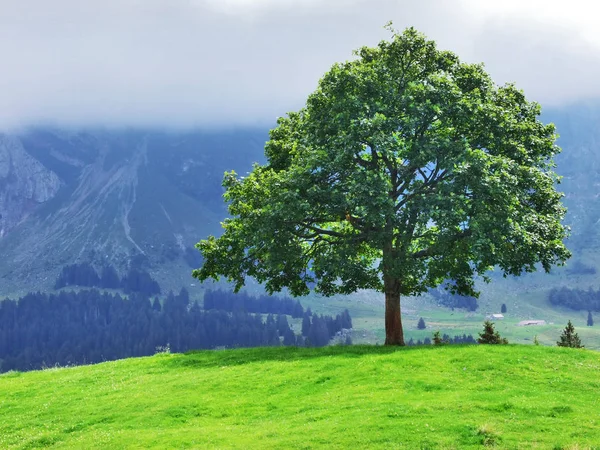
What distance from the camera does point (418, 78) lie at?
169 ft

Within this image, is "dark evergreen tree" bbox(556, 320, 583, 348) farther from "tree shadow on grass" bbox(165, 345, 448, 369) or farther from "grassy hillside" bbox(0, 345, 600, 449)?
"tree shadow on grass" bbox(165, 345, 448, 369)

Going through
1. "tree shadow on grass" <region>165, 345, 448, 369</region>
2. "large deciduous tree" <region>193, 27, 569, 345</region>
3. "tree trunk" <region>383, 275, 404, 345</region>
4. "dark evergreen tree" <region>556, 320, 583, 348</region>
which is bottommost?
"dark evergreen tree" <region>556, 320, 583, 348</region>

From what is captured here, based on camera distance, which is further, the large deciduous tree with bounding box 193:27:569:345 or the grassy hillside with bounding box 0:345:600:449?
the large deciduous tree with bounding box 193:27:569:345

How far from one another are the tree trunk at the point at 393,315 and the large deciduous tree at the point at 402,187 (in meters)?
0.09

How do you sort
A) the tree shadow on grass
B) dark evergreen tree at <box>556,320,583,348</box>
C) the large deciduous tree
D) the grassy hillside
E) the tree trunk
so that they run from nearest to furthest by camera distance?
1. the grassy hillside
2. the tree shadow on grass
3. the large deciduous tree
4. the tree trunk
5. dark evergreen tree at <box>556,320,583,348</box>

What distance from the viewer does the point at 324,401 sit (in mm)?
31281

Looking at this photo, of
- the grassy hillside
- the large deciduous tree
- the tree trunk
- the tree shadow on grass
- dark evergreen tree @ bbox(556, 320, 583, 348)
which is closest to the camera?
the grassy hillside

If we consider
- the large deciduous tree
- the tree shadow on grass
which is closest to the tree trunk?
the large deciduous tree

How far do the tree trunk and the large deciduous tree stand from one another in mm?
87

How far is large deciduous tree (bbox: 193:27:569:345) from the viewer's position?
44219 mm

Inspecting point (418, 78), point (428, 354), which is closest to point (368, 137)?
point (418, 78)

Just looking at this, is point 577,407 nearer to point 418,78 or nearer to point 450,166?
point 450,166

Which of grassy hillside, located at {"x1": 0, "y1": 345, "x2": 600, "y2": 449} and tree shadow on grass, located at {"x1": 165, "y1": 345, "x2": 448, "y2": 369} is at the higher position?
tree shadow on grass, located at {"x1": 165, "y1": 345, "x2": 448, "y2": 369}

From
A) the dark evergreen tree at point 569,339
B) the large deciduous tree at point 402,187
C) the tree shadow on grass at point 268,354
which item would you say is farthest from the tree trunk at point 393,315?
the dark evergreen tree at point 569,339
